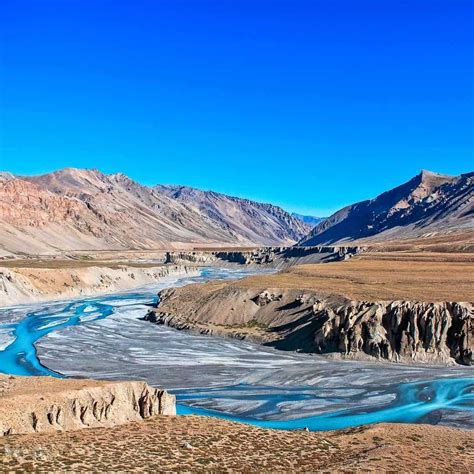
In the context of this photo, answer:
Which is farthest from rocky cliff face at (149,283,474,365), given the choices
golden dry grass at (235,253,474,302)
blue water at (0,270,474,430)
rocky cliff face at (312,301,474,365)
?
golden dry grass at (235,253,474,302)

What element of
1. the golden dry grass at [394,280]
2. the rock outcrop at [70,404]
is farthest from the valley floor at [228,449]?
the golden dry grass at [394,280]

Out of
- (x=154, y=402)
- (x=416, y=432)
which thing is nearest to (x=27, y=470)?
(x=154, y=402)

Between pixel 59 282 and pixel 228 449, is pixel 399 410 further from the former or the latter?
pixel 59 282

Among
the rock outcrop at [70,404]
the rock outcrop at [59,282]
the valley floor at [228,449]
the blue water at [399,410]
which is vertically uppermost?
the rock outcrop at [59,282]

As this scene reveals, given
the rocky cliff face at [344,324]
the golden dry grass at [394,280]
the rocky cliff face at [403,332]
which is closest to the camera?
the rocky cliff face at [403,332]

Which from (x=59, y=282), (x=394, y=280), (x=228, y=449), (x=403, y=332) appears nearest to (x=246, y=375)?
(x=403, y=332)

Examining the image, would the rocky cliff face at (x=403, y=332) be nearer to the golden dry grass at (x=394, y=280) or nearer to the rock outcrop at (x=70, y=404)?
the golden dry grass at (x=394, y=280)

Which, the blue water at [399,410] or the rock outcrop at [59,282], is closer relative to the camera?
the blue water at [399,410]
